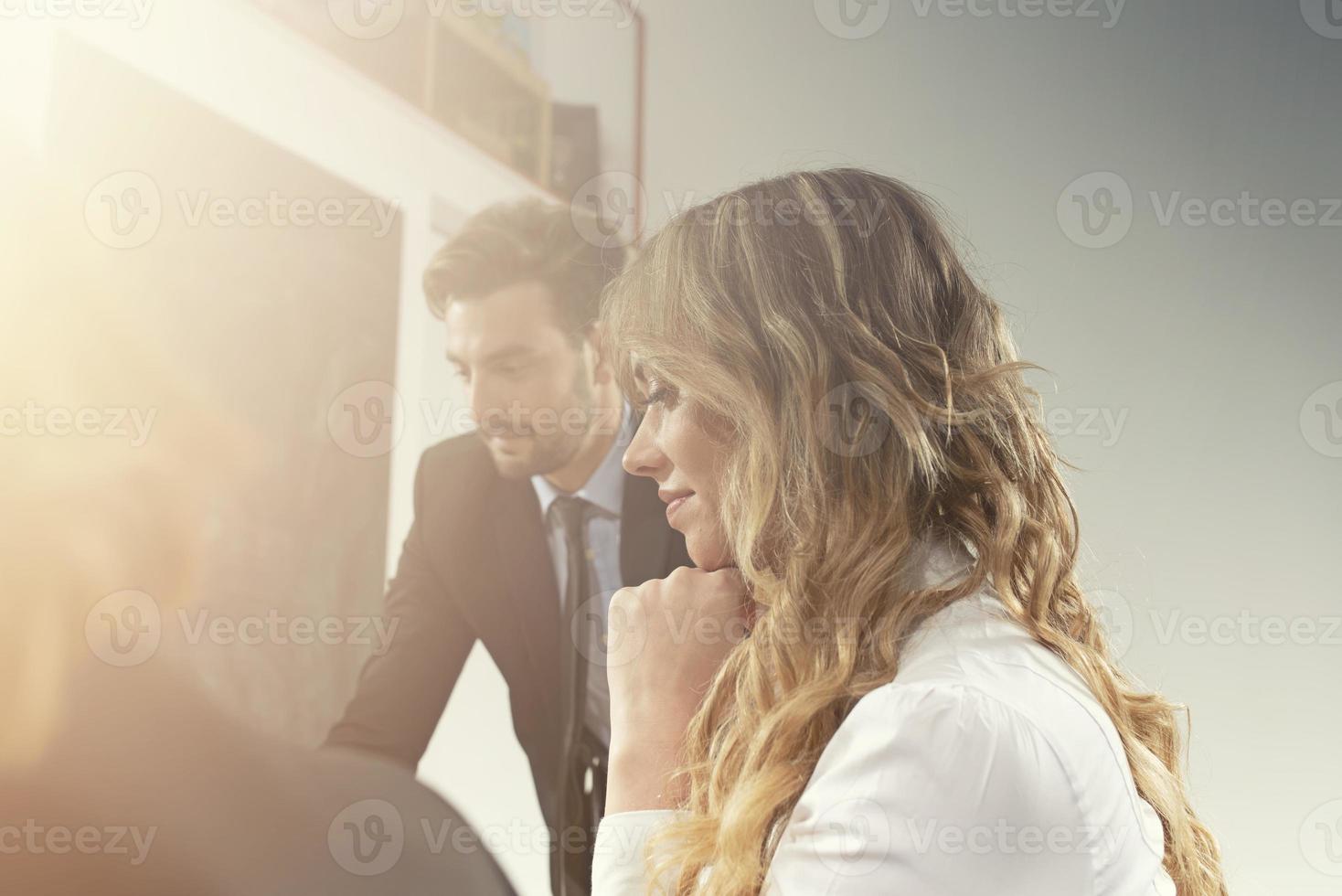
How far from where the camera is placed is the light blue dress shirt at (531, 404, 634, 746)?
1.71 meters

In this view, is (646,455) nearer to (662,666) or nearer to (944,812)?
(662,666)

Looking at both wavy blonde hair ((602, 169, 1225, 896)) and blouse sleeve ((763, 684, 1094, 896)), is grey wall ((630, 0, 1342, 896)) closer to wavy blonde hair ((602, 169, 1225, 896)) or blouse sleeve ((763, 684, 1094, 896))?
wavy blonde hair ((602, 169, 1225, 896))

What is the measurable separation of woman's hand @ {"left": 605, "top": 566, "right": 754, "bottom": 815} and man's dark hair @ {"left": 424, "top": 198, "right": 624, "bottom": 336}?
2.57 ft

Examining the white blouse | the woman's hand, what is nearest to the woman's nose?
the woman's hand

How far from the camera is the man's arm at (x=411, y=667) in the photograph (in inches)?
58.8

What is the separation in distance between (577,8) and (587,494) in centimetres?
88

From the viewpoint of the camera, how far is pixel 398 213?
1597 mm

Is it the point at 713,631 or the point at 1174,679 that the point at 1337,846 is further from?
the point at 713,631

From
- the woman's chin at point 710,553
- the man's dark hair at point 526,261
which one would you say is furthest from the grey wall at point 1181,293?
the woman's chin at point 710,553

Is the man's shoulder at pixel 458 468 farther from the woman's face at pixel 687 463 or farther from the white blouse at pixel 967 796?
the white blouse at pixel 967 796

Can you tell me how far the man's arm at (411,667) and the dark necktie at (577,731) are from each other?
0.18 m

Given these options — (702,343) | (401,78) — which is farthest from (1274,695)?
(401,78)

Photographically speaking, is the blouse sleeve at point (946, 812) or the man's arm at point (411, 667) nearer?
the blouse sleeve at point (946, 812)

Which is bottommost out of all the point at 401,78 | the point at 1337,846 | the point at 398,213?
the point at 1337,846
